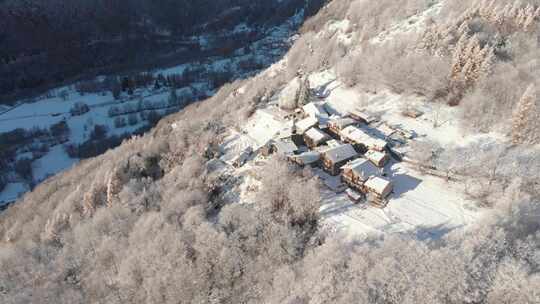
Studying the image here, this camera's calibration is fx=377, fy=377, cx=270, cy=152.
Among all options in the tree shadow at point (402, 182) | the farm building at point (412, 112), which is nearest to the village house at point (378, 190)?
the tree shadow at point (402, 182)

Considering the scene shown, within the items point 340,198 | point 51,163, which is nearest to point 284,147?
point 340,198

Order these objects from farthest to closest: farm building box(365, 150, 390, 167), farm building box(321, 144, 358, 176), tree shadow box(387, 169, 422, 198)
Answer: farm building box(321, 144, 358, 176) → farm building box(365, 150, 390, 167) → tree shadow box(387, 169, 422, 198)

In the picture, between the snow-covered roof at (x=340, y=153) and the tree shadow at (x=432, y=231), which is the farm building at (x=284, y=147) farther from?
the tree shadow at (x=432, y=231)

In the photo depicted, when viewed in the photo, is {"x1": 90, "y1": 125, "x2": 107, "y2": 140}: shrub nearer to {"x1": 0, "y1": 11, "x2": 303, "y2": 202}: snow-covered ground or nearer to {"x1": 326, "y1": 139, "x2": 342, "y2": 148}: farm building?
{"x1": 0, "y1": 11, "x2": 303, "y2": 202}: snow-covered ground

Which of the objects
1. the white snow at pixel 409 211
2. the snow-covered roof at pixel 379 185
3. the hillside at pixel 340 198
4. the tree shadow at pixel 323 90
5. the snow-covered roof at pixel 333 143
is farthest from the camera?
the tree shadow at pixel 323 90

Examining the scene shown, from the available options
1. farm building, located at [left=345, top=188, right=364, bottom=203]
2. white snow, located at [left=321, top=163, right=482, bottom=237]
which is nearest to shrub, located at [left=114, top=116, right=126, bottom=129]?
white snow, located at [left=321, top=163, right=482, bottom=237]

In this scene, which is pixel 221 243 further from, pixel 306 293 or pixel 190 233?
pixel 306 293
